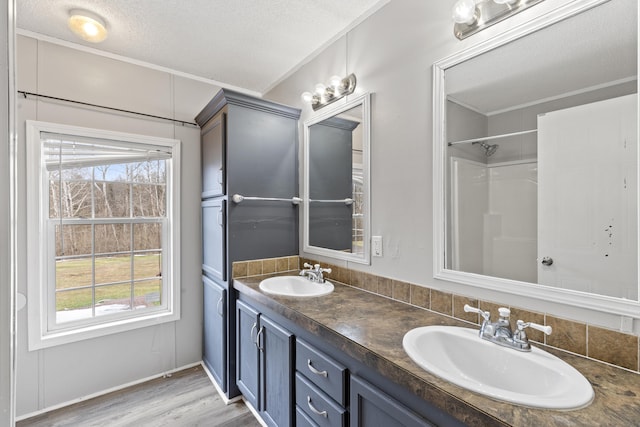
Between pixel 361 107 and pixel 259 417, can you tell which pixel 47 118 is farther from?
pixel 259 417

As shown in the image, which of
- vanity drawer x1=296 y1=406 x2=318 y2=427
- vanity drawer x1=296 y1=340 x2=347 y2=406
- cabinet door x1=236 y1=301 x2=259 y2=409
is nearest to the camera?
vanity drawer x1=296 y1=340 x2=347 y2=406

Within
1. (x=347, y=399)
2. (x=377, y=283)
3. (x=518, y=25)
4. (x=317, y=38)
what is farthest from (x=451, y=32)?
(x=347, y=399)

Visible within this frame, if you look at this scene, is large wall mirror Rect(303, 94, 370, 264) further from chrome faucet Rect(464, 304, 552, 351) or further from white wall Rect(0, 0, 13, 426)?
white wall Rect(0, 0, 13, 426)

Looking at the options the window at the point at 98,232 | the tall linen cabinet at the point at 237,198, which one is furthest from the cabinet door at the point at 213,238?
the window at the point at 98,232

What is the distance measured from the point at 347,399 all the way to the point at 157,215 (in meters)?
2.07

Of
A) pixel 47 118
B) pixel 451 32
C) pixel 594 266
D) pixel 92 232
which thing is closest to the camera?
pixel 594 266

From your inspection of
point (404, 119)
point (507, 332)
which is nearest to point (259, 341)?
point (507, 332)

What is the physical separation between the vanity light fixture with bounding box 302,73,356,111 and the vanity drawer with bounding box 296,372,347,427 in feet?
5.50

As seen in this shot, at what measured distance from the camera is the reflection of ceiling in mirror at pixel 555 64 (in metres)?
0.97

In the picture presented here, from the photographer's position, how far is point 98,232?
2229 mm

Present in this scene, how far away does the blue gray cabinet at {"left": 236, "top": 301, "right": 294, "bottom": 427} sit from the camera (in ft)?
4.99

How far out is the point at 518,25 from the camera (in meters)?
1.18

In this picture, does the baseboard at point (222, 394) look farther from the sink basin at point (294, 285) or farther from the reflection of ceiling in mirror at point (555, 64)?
the reflection of ceiling in mirror at point (555, 64)

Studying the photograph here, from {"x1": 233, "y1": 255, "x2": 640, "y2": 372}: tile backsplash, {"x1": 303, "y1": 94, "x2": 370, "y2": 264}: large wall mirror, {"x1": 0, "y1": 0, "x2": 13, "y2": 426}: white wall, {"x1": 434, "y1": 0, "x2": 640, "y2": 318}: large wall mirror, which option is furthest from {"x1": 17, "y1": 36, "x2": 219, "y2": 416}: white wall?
{"x1": 0, "y1": 0, "x2": 13, "y2": 426}: white wall
